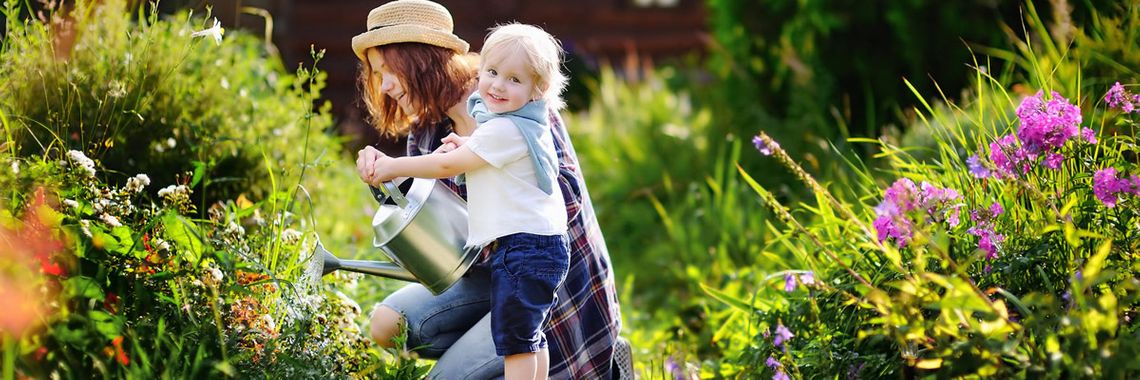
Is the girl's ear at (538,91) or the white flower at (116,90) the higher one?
the girl's ear at (538,91)

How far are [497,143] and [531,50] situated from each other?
0.66 feet

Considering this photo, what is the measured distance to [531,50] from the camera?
217cm

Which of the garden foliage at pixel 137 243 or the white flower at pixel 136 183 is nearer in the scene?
the garden foliage at pixel 137 243

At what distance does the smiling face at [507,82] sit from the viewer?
86.0 inches

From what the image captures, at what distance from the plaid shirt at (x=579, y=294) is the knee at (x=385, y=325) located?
0.26m

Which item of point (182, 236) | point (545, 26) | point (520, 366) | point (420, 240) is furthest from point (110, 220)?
point (545, 26)

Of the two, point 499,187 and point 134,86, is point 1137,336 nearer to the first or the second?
point 499,187

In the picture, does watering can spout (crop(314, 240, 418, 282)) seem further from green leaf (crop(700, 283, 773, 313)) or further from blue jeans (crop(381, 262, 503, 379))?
green leaf (crop(700, 283, 773, 313))

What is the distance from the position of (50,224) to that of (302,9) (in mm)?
6537

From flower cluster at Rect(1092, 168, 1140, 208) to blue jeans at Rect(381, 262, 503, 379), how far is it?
1317 millimetres

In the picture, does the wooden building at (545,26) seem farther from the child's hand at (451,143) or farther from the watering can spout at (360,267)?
the child's hand at (451,143)

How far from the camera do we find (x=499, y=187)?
2201 millimetres

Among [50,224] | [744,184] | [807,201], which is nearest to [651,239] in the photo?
[744,184]

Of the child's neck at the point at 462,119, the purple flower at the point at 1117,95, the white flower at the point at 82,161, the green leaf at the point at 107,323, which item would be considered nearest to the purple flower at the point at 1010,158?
the purple flower at the point at 1117,95
